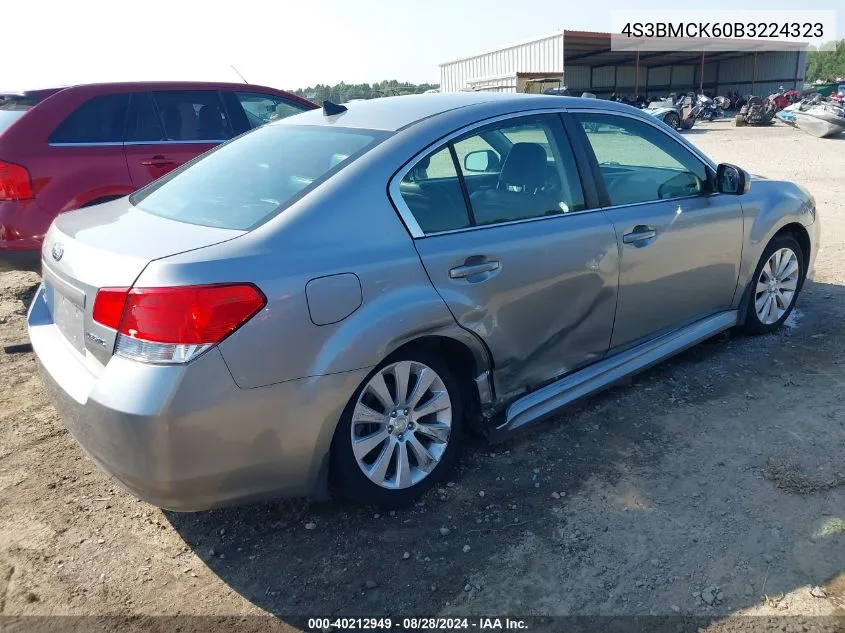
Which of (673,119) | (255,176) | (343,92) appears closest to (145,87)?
(255,176)

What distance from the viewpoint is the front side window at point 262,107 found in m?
6.75

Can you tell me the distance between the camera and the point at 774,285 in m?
4.61

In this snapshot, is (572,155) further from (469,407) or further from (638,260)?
(469,407)

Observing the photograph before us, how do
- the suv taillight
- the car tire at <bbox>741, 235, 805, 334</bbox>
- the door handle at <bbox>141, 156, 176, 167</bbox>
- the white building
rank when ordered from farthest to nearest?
the white building → the door handle at <bbox>141, 156, 176, 167</bbox> → the car tire at <bbox>741, 235, 805, 334</bbox> → the suv taillight

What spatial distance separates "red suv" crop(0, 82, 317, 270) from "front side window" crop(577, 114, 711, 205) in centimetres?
396

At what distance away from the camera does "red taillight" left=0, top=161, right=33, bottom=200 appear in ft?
16.8

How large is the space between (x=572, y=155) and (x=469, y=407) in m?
1.39

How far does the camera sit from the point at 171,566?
2639mm

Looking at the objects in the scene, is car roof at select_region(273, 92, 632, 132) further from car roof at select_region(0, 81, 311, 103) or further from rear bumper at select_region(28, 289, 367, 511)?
car roof at select_region(0, 81, 311, 103)

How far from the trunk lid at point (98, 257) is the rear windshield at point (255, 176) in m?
0.12

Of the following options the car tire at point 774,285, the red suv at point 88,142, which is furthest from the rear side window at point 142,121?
the car tire at point 774,285

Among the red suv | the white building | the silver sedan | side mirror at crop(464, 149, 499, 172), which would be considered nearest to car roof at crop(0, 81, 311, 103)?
the red suv

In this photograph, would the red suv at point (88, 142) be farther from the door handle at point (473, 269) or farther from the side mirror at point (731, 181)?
the side mirror at point (731, 181)

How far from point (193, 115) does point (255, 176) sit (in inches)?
153
